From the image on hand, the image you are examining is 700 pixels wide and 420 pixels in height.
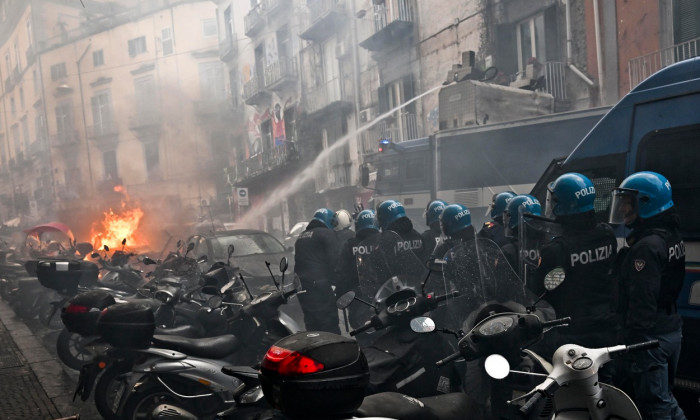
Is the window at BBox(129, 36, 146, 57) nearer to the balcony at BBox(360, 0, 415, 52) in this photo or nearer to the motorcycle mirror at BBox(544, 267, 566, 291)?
the balcony at BBox(360, 0, 415, 52)

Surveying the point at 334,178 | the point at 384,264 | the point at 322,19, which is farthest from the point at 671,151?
the point at 334,178

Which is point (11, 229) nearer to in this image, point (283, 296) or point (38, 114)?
point (38, 114)

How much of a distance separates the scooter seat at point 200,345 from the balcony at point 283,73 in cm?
2430

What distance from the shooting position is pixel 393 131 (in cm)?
2103

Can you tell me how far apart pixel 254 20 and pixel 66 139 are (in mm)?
21778

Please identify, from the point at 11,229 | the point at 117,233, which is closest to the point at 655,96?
the point at 117,233

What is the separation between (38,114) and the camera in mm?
47094

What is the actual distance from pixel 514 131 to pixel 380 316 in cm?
779

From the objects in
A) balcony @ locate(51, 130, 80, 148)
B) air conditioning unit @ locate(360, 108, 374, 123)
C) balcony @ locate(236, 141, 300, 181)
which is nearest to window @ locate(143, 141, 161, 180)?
balcony @ locate(51, 130, 80, 148)

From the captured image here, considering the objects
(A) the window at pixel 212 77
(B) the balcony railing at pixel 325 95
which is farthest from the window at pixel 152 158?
(B) the balcony railing at pixel 325 95

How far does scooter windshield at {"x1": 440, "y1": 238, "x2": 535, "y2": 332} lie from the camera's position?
10.2 ft

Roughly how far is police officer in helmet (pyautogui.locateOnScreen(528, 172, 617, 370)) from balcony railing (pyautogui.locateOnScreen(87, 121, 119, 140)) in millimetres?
43063

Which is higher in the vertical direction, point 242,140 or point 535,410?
point 242,140

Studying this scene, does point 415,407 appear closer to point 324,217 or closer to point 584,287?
point 584,287
